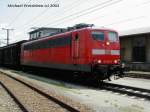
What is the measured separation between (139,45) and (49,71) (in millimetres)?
13977

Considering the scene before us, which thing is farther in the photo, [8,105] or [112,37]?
[112,37]

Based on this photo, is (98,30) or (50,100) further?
(98,30)

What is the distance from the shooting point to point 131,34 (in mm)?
35344

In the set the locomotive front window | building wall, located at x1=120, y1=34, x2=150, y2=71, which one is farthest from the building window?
the locomotive front window

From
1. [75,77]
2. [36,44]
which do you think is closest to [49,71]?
[36,44]

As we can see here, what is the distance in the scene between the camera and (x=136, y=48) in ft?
123

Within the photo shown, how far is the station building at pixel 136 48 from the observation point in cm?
3419

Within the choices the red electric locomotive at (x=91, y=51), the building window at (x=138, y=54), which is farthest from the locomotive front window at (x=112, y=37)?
the building window at (x=138, y=54)

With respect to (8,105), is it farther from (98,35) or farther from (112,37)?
(112,37)

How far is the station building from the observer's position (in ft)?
112

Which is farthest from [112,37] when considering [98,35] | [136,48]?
[136,48]

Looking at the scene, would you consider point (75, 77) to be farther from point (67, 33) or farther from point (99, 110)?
point (99, 110)

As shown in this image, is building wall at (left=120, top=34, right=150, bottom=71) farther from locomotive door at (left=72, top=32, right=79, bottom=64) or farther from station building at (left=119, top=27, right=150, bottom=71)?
locomotive door at (left=72, top=32, right=79, bottom=64)

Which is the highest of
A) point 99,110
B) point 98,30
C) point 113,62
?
point 98,30
